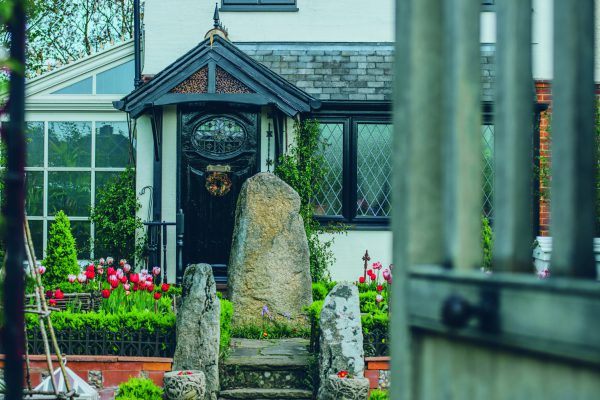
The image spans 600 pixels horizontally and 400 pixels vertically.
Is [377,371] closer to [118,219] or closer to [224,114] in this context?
[224,114]

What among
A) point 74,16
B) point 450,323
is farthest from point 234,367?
point 74,16

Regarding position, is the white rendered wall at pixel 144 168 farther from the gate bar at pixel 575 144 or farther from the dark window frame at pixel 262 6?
the gate bar at pixel 575 144

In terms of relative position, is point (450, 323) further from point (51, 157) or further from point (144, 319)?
point (51, 157)

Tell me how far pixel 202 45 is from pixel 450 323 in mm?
11625

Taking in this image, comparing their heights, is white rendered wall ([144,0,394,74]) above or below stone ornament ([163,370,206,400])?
above

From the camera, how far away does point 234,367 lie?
8852 mm

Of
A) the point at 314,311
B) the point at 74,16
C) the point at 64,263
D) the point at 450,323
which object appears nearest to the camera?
the point at 450,323

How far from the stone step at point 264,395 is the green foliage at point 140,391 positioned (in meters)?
0.95

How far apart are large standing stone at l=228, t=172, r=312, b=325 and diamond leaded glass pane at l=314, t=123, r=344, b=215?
3.14 m

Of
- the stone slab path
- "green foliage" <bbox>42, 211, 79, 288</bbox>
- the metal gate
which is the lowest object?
the stone slab path

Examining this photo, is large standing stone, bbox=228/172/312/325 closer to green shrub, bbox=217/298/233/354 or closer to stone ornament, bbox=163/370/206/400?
green shrub, bbox=217/298/233/354

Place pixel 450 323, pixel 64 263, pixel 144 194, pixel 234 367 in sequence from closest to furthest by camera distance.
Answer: pixel 450 323 → pixel 234 367 → pixel 64 263 → pixel 144 194

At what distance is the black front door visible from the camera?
44.3 ft

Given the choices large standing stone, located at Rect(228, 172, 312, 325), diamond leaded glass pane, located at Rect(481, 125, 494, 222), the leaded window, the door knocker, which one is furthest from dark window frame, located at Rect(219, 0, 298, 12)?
large standing stone, located at Rect(228, 172, 312, 325)
